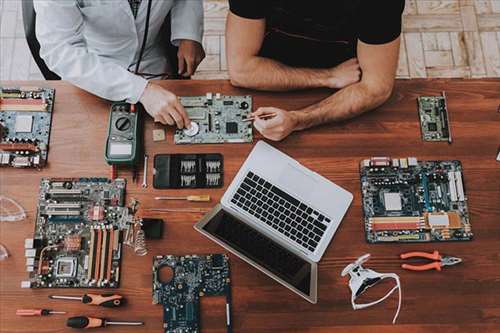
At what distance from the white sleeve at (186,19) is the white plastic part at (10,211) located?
77 centimetres

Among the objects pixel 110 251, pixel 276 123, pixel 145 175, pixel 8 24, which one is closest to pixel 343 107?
pixel 276 123

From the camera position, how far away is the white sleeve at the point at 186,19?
1.84 metres

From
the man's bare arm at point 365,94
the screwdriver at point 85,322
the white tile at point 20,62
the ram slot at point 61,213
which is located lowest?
the screwdriver at point 85,322

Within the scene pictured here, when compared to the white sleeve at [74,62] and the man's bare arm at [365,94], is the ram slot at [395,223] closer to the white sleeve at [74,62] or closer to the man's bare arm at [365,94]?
the man's bare arm at [365,94]

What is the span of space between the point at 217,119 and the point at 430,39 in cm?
158

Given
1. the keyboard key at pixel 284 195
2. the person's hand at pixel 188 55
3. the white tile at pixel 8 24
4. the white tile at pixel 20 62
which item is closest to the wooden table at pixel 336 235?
the keyboard key at pixel 284 195

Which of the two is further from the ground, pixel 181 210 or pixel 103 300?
pixel 181 210

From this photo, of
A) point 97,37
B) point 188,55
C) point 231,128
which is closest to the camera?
point 231,128

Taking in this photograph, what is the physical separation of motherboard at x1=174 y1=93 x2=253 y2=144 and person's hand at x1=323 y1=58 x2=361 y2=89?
0.26 meters

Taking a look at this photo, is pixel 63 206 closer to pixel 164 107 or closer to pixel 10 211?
pixel 10 211

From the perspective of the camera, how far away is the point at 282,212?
5.02 ft

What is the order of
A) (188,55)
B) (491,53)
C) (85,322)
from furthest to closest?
(491,53) < (188,55) < (85,322)

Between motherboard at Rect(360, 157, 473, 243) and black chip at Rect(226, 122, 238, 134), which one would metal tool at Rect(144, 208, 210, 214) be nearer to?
black chip at Rect(226, 122, 238, 134)

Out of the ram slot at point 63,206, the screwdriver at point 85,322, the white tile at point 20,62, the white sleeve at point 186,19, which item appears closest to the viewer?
the screwdriver at point 85,322
